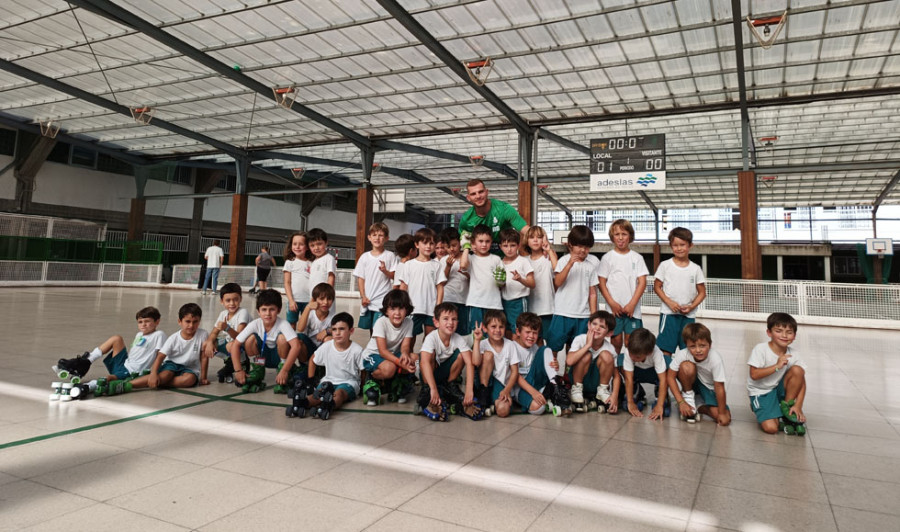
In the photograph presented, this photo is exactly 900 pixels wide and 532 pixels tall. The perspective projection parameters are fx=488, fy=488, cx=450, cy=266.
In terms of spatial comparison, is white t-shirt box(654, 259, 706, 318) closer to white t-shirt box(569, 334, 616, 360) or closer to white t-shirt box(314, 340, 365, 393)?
white t-shirt box(569, 334, 616, 360)

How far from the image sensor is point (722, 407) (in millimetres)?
3598

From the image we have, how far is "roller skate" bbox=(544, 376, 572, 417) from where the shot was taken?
3812 mm

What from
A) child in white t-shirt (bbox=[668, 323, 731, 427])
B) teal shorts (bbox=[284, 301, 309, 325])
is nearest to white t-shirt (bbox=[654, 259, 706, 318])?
child in white t-shirt (bbox=[668, 323, 731, 427])

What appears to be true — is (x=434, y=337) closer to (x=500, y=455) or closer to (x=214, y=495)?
(x=500, y=455)

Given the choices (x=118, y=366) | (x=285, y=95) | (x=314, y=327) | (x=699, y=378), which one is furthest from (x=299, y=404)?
(x=285, y=95)

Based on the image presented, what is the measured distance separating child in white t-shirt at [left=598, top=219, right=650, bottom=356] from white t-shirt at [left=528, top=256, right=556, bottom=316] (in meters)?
0.49

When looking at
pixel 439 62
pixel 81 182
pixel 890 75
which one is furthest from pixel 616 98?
pixel 81 182

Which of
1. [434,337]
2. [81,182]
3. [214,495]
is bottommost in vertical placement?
[214,495]

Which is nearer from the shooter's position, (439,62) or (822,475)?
(822,475)

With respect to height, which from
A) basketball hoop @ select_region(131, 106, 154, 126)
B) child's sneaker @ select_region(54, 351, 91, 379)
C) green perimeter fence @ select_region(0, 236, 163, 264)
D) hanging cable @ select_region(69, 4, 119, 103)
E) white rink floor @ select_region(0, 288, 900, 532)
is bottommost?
white rink floor @ select_region(0, 288, 900, 532)

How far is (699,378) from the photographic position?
12.3ft

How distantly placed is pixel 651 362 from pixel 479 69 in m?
10.4

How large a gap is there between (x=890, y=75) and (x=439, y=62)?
37.9 ft

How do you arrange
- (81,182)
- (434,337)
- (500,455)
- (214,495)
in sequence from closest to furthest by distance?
(214,495)
(500,455)
(434,337)
(81,182)
